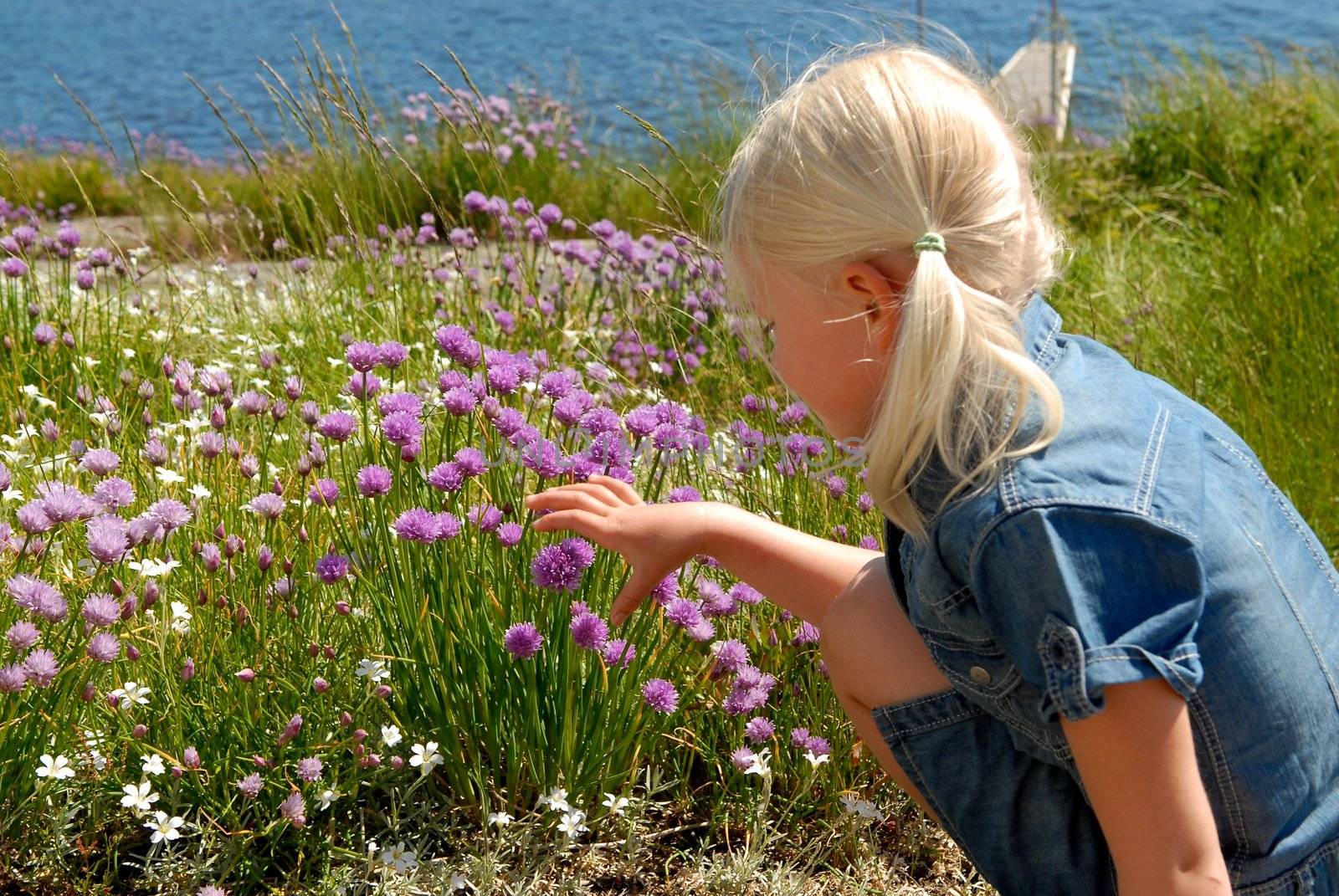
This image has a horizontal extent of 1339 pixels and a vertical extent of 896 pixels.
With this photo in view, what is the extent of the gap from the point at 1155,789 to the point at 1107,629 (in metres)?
0.17

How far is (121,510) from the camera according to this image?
2.54 meters

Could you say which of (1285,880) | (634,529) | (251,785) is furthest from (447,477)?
(1285,880)

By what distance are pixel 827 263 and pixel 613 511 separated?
0.47m

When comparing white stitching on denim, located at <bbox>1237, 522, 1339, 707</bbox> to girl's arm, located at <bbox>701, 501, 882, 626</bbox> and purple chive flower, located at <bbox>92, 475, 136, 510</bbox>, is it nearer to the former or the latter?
girl's arm, located at <bbox>701, 501, 882, 626</bbox>

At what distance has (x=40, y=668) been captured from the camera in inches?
71.6

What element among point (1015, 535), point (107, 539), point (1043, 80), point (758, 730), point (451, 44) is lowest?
point (451, 44)

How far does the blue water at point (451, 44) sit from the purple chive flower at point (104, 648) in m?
9.66

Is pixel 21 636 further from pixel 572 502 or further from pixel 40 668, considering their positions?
pixel 572 502

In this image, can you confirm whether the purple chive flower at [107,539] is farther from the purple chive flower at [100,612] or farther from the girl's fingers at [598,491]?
the girl's fingers at [598,491]

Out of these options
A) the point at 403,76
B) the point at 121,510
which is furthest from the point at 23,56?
the point at 121,510

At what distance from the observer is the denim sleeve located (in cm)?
140

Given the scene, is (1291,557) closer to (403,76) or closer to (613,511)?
(613,511)

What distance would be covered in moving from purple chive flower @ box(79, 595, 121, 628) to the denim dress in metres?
1.09

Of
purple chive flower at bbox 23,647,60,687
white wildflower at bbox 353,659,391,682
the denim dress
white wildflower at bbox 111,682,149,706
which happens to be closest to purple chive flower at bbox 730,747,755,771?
the denim dress
